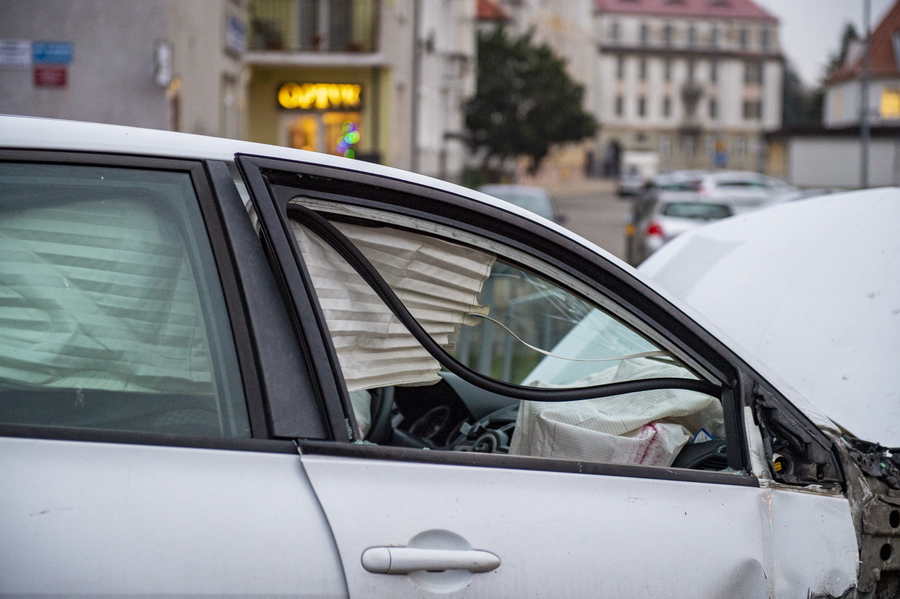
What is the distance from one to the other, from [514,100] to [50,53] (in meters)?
40.6

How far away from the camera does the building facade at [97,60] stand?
12094 mm

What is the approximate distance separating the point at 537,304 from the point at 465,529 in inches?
90.3

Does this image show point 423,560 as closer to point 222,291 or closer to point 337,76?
point 222,291

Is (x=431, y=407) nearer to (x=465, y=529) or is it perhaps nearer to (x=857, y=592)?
(x=465, y=529)

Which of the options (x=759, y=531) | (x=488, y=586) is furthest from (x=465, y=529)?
(x=759, y=531)

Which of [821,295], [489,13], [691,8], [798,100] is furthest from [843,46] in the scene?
[821,295]

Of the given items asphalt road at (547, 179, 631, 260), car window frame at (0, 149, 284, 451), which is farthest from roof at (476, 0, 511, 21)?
car window frame at (0, 149, 284, 451)

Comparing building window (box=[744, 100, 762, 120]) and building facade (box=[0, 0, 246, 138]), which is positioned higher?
building window (box=[744, 100, 762, 120])

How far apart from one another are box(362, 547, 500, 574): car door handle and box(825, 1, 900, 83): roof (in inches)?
2695

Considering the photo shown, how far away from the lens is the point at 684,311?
2.02 metres

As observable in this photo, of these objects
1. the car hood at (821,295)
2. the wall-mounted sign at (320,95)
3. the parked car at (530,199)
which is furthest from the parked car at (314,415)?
the wall-mounted sign at (320,95)

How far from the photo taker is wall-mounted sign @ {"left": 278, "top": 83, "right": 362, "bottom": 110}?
24547mm

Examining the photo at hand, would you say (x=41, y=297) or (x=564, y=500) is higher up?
(x=41, y=297)

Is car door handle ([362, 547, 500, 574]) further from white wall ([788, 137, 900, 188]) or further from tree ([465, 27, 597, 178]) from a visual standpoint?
tree ([465, 27, 597, 178])
